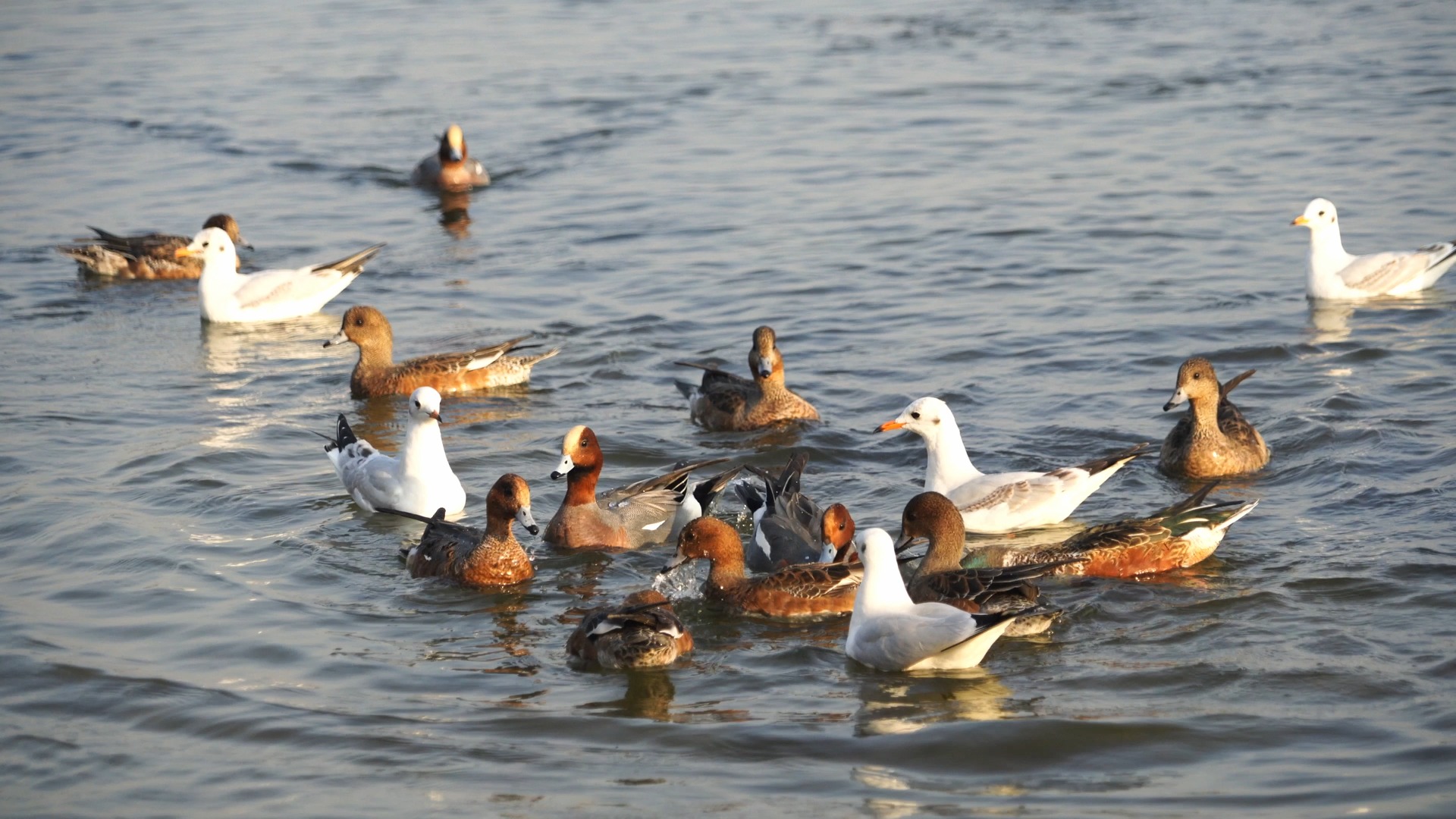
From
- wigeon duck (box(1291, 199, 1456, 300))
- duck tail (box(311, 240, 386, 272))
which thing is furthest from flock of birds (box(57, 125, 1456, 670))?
wigeon duck (box(1291, 199, 1456, 300))

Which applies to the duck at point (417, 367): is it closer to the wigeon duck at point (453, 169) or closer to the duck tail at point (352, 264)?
the duck tail at point (352, 264)

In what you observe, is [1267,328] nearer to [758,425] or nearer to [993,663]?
[758,425]

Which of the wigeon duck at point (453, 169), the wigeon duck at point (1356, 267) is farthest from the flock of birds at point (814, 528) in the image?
the wigeon duck at point (453, 169)

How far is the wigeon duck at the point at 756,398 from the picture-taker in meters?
12.8

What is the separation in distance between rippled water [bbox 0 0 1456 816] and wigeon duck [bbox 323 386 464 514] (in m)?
0.21

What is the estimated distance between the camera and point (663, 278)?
17.4 meters

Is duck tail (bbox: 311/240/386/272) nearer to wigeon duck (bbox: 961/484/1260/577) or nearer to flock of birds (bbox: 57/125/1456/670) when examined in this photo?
flock of birds (bbox: 57/125/1456/670)

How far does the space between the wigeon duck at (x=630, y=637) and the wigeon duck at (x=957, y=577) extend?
1.45 m

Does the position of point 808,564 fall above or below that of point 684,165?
below

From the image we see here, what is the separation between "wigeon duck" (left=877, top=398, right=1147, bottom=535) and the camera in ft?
34.0

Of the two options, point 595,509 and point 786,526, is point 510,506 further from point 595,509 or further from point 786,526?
point 786,526

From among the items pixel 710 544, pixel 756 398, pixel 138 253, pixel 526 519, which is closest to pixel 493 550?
pixel 526 519

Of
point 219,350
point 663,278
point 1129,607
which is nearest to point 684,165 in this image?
point 663,278

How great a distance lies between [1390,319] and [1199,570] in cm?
649
